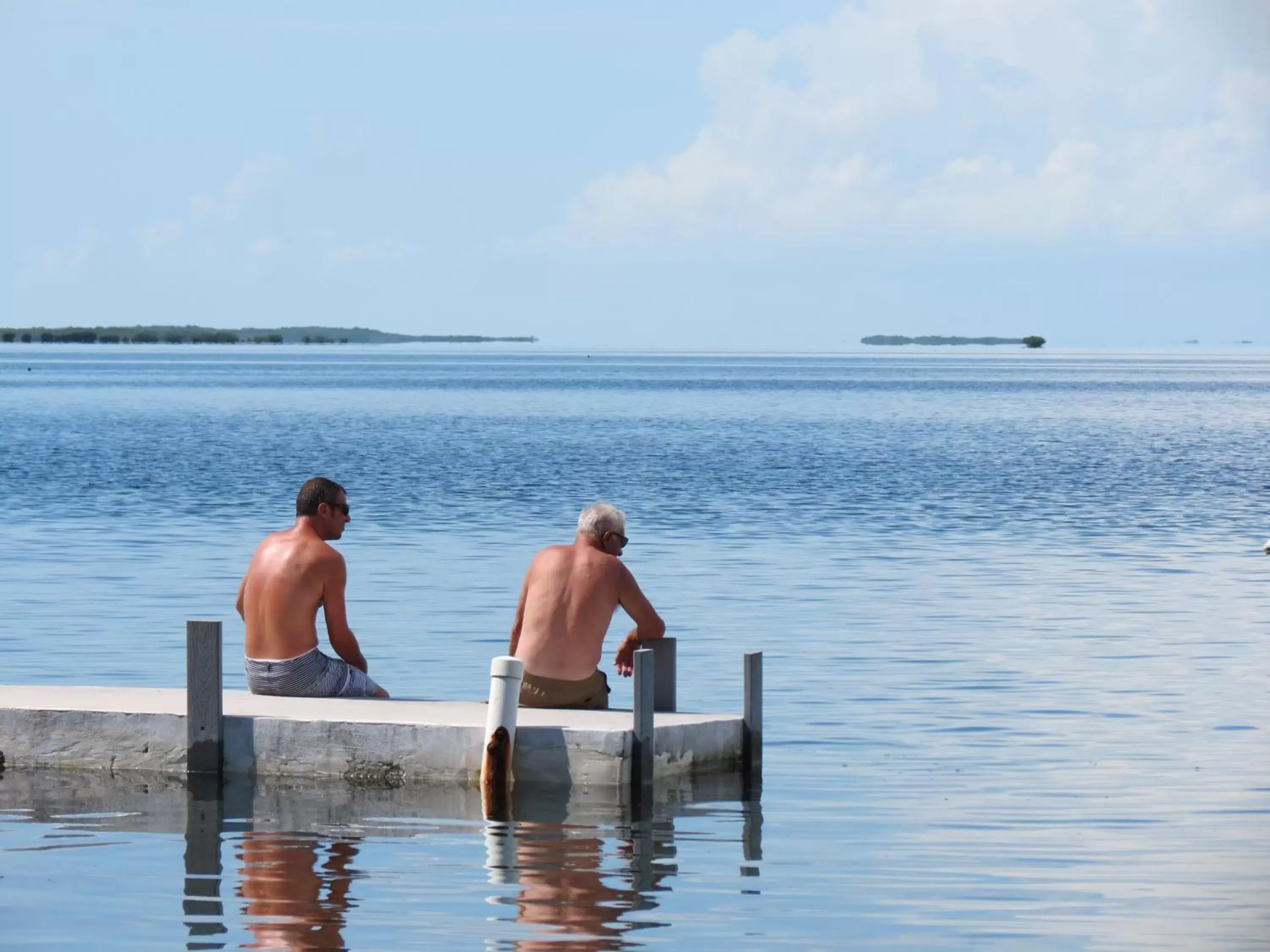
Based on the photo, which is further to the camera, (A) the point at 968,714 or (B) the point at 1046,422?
(B) the point at 1046,422

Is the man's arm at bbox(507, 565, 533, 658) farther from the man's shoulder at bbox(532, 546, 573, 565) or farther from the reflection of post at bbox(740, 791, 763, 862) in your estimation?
the reflection of post at bbox(740, 791, 763, 862)

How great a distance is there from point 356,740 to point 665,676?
6.26 ft

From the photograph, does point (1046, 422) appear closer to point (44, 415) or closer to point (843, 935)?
point (44, 415)

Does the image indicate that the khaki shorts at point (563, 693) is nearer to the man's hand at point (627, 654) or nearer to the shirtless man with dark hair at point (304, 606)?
the man's hand at point (627, 654)

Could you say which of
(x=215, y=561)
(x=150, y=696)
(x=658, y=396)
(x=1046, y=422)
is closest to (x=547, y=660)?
(x=150, y=696)

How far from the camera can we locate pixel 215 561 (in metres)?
30.5

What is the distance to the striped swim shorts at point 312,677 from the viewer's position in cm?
1340

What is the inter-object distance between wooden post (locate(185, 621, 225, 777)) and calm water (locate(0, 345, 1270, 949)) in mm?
277

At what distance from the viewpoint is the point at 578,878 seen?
432 inches

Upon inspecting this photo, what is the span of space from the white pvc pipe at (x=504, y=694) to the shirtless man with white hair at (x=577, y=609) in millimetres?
557

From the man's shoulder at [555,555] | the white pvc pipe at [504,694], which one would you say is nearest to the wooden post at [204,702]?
the white pvc pipe at [504,694]

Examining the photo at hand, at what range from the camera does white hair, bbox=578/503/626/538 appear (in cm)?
1271

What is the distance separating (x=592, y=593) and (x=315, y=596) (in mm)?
1684

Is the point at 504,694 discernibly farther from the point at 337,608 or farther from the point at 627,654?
the point at 337,608
